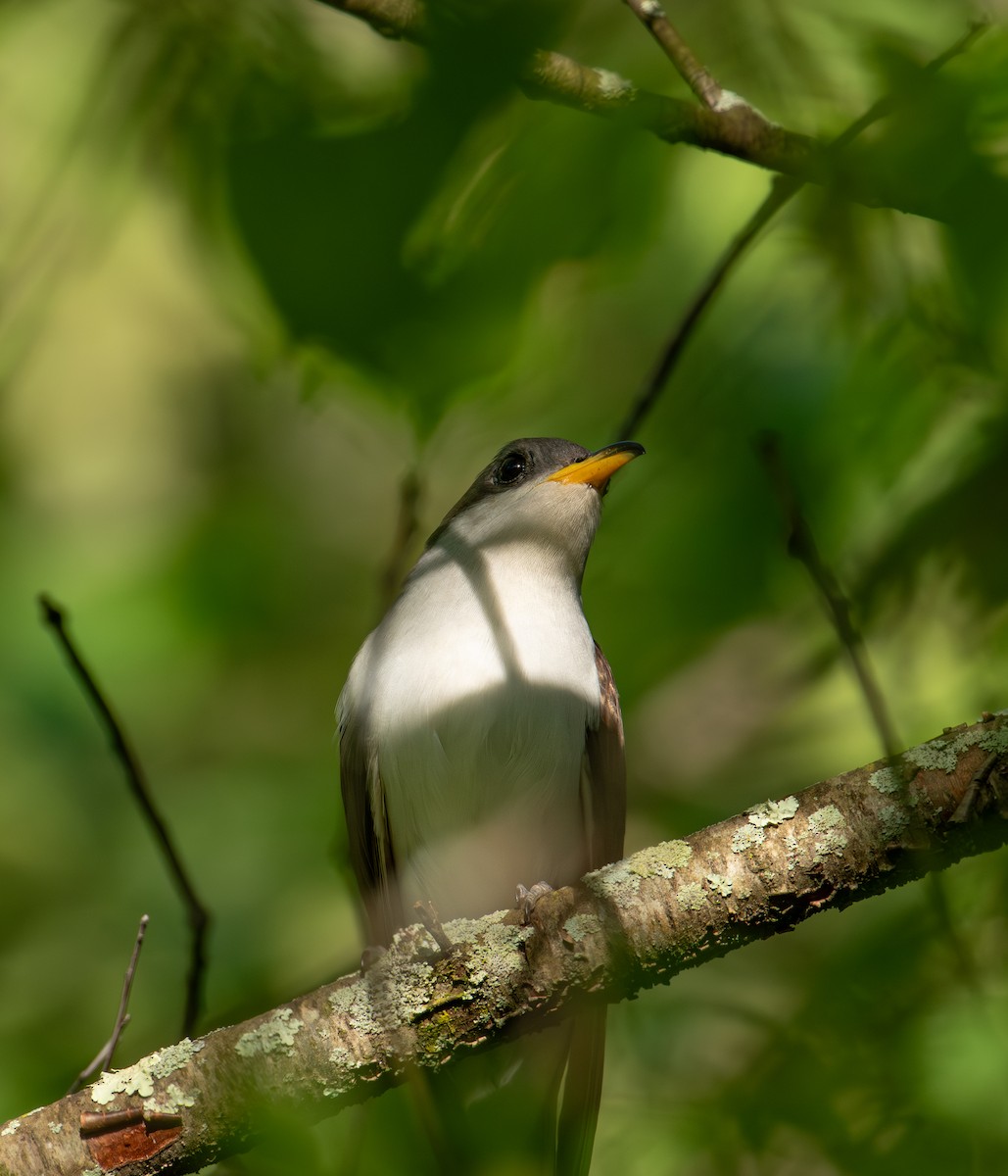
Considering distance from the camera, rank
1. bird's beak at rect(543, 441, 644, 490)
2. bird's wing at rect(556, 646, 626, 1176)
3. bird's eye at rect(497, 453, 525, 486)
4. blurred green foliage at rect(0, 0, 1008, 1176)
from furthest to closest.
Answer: bird's eye at rect(497, 453, 525, 486) < bird's beak at rect(543, 441, 644, 490) < bird's wing at rect(556, 646, 626, 1176) < blurred green foliage at rect(0, 0, 1008, 1176)

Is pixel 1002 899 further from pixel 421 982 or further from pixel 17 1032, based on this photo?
pixel 17 1032

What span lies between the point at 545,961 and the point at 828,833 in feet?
3.11

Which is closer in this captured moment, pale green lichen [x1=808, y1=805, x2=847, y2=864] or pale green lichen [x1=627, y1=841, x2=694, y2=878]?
pale green lichen [x1=808, y1=805, x2=847, y2=864]

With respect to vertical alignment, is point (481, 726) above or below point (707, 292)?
below

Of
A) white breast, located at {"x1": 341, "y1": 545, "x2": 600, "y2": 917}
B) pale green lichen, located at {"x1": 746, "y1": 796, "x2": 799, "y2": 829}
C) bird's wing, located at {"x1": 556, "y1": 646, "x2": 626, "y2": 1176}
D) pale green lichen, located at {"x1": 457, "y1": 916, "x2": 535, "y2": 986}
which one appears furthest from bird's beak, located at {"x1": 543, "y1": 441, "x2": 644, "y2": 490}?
pale green lichen, located at {"x1": 457, "y1": 916, "x2": 535, "y2": 986}

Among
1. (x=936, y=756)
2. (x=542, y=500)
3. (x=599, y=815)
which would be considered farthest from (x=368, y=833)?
(x=936, y=756)

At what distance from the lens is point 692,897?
3695 millimetres

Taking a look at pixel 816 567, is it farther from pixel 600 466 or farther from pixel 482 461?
pixel 482 461

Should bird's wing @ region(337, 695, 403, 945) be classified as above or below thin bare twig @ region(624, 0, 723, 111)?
below

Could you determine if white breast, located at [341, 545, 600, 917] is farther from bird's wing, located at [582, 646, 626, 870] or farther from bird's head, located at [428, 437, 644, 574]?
bird's head, located at [428, 437, 644, 574]

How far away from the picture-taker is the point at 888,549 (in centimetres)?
473

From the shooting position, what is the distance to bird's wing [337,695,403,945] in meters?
5.75

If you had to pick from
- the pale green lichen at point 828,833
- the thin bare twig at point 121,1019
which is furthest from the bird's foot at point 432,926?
the pale green lichen at point 828,833

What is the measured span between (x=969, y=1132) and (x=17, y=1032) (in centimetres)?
402
